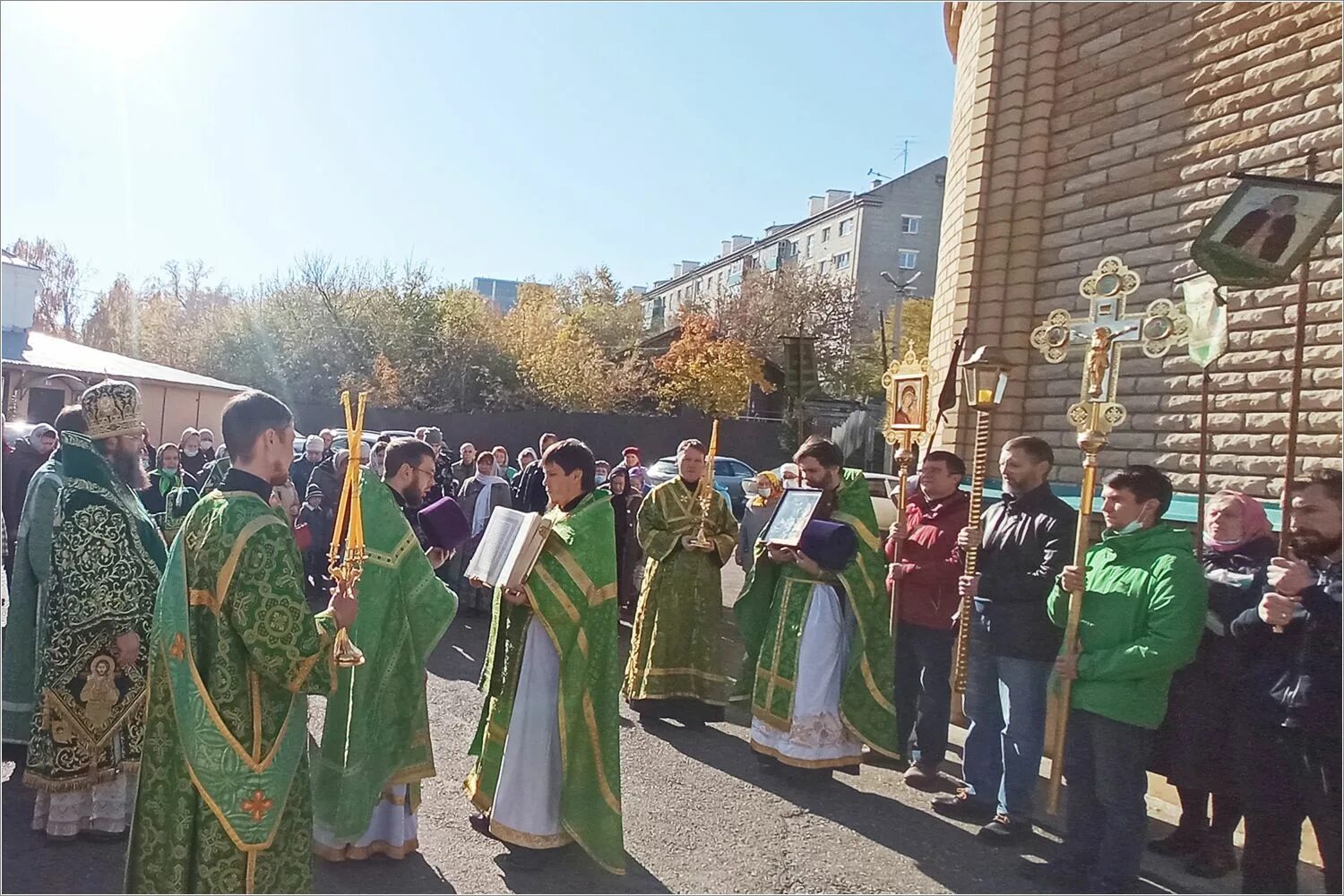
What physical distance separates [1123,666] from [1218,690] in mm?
621

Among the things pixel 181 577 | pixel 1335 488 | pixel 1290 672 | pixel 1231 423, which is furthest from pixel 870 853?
pixel 1231 423

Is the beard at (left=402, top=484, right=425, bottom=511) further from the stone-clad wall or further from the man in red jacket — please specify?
the stone-clad wall

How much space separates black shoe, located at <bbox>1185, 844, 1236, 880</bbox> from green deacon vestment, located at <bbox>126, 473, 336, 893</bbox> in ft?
13.1

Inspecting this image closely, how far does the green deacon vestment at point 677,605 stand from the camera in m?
6.57

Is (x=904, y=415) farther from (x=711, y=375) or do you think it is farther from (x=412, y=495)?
(x=711, y=375)

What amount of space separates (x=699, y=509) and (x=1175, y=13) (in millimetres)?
5060

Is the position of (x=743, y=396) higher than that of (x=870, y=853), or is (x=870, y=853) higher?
(x=743, y=396)

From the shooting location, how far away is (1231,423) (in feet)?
21.0

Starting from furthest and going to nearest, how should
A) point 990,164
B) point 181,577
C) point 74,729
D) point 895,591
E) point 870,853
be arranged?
1. point 990,164
2. point 895,591
3. point 870,853
4. point 74,729
5. point 181,577

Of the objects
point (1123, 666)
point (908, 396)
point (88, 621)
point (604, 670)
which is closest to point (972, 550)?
point (1123, 666)

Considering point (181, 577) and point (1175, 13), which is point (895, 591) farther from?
point (1175, 13)

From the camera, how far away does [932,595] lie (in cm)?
548

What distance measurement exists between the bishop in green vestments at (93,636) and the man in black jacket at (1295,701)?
4.55 m

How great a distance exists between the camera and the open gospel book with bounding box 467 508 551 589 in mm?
4004
